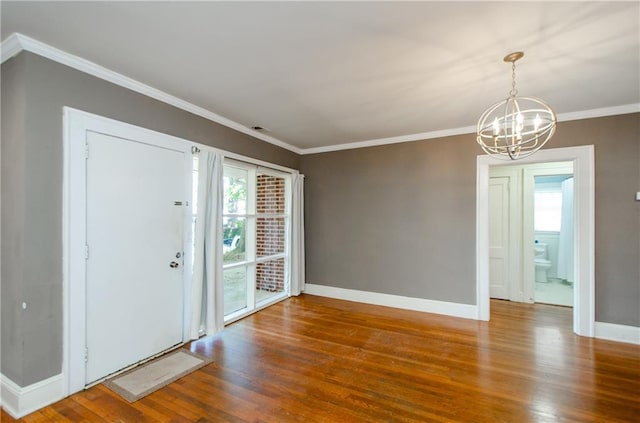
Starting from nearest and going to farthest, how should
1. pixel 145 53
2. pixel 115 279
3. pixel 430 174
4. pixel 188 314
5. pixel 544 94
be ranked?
pixel 145 53 → pixel 115 279 → pixel 544 94 → pixel 188 314 → pixel 430 174

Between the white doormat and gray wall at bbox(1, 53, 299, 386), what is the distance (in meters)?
0.47

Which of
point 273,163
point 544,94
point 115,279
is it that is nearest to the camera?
point 115,279

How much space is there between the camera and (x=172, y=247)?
9.54 feet

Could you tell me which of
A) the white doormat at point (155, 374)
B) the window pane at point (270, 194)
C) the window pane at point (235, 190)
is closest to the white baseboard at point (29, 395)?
the white doormat at point (155, 374)

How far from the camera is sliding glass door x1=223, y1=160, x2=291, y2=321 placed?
3854 mm

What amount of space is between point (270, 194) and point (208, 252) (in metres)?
1.86

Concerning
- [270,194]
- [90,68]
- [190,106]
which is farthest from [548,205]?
[90,68]

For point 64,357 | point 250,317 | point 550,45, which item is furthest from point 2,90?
point 550,45

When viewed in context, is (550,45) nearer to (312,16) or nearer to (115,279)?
(312,16)

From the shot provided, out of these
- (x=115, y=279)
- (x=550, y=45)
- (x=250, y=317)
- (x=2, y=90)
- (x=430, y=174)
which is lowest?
(x=250, y=317)

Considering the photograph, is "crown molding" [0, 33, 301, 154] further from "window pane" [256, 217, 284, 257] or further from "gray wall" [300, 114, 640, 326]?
"gray wall" [300, 114, 640, 326]

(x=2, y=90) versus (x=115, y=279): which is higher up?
(x=2, y=90)

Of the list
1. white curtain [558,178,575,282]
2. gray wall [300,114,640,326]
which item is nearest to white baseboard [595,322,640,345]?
gray wall [300,114,640,326]

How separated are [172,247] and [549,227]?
26.0ft
